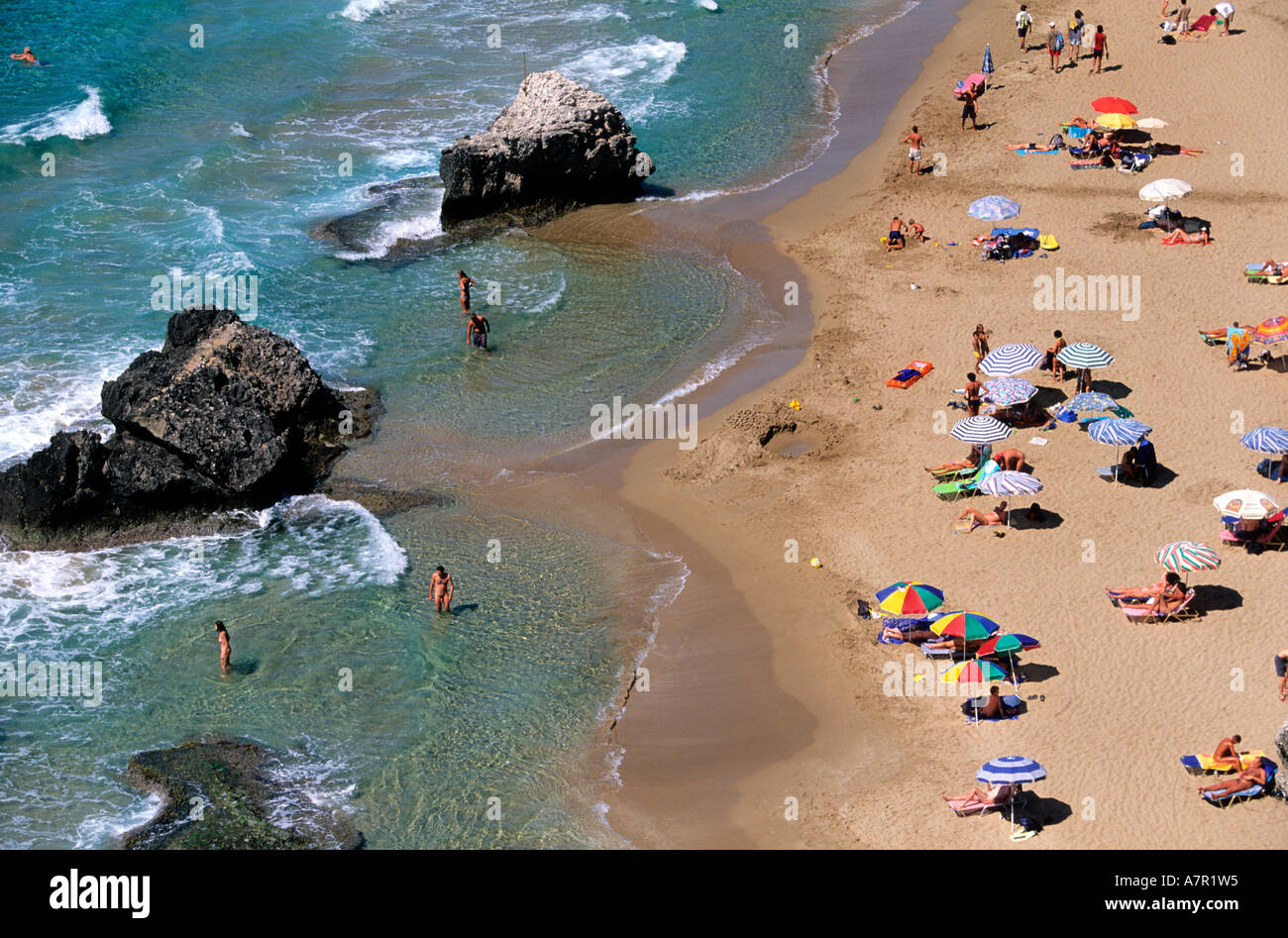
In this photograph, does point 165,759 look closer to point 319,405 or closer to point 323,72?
point 319,405

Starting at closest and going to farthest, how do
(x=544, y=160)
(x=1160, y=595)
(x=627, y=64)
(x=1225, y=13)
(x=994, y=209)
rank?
(x=1160, y=595) → (x=994, y=209) → (x=544, y=160) → (x=1225, y=13) → (x=627, y=64)

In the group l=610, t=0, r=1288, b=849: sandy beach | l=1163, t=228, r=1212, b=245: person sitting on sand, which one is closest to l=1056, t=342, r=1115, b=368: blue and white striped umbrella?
l=610, t=0, r=1288, b=849: sandy beach

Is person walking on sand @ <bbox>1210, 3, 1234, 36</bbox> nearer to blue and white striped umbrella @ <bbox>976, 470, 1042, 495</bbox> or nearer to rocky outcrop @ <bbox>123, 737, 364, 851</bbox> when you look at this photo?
blue and white striped umbrella @ <bbox>976, 470, 1042, 495</bbox>

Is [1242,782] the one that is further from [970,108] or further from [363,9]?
[363,9]

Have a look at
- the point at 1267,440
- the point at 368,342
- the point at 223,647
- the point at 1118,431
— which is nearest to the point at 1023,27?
the point at 1118,431

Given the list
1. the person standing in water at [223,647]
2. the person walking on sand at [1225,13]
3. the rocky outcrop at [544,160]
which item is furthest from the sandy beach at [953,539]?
the person standing in water at [223,647]
